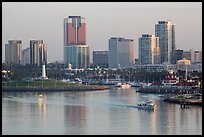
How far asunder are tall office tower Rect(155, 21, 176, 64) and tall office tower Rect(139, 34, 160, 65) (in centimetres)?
58

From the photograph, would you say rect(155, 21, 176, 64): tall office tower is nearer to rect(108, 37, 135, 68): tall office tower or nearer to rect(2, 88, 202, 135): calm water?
rect(108, 37, 135, 68): tall office tower

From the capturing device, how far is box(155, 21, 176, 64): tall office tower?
3011 centimetres

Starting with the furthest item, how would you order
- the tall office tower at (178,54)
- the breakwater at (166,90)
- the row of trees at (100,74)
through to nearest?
1. the tall office tower at (178,54)
2. the row of trees at (100,74)
3. the breakwater at (166,90)

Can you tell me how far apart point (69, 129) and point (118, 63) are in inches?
996

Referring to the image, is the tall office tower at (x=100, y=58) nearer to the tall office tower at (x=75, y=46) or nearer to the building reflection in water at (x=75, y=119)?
the tall office tower at (x=75, y=46)

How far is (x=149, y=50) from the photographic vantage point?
95.6 feet

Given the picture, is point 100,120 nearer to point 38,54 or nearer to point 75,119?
point 75,119

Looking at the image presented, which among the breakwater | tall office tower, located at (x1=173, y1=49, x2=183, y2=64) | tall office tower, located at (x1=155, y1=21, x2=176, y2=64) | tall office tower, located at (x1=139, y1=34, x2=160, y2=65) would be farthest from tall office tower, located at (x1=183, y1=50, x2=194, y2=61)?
the breakwater

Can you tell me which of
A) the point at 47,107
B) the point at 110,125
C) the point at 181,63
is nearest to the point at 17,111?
A: the point at 47,107

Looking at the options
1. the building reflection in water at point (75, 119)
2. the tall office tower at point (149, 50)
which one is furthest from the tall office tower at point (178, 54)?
the building reflection in water at point (75, 119)

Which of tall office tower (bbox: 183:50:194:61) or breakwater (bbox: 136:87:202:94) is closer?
breakwater (bbox: 136:87:202:94)

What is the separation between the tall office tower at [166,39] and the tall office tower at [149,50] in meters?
0.58

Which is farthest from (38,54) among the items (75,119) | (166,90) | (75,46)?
(75,119)

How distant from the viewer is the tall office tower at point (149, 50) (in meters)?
29.2
